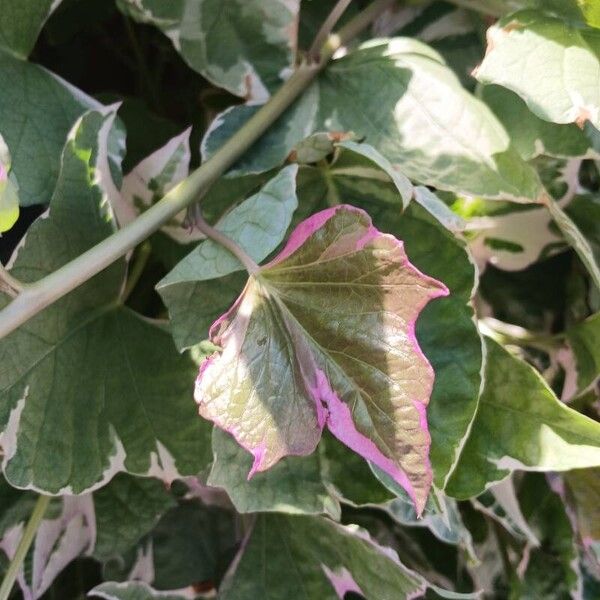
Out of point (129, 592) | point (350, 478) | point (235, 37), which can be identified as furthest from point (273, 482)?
point (235, 37)

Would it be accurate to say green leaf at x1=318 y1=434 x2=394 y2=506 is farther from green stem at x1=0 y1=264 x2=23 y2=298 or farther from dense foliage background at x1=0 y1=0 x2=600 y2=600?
green stem at x1=0 y1=264 x2=23 y2=298

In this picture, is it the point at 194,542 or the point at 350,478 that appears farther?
the point at 194,542

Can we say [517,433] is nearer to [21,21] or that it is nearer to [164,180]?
[164,180]

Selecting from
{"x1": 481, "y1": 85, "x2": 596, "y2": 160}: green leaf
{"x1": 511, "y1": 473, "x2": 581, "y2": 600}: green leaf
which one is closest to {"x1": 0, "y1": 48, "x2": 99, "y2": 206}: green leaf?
{"x1": 481, "y1": 85, "x2": 596, "y2": 160}: green leaf

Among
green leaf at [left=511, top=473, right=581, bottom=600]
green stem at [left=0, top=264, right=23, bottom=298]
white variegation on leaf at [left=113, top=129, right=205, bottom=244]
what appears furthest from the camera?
green leaf at [left=511, top=473, right=581, bottom=600]

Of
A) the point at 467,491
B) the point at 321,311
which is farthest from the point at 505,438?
the point at 321,311

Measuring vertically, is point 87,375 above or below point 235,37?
below

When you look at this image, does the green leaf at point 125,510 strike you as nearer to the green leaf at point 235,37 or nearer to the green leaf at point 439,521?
the green leaf at point 439,521
